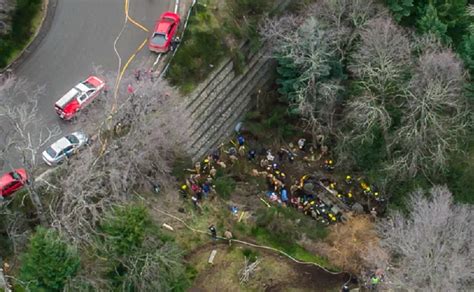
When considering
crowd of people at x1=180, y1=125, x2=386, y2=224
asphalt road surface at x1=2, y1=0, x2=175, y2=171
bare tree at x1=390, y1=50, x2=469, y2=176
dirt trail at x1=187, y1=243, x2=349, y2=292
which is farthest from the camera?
crowd of people at x1=180, y1=125, x2=386, y2=224

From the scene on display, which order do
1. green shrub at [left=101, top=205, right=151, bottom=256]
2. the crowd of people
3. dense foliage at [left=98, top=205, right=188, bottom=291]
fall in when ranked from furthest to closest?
1. the crowd of people
2. dense foliage at [left=98, top=205, right=188, bottom=291]
3. green shrub at [left=101, top=205, right=151, bottom=256]

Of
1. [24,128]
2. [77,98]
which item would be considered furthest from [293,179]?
[24,128]

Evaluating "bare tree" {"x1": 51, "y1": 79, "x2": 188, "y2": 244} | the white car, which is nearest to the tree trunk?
"bare tree" {"x1": 51, "y1": 79, "x2": 188, "y2": 244}

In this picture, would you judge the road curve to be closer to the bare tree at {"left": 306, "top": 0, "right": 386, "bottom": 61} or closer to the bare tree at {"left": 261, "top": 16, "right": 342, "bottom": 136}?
the bare tree at {"left": 261, "top": 16, "right": 342, "bottom": 136}

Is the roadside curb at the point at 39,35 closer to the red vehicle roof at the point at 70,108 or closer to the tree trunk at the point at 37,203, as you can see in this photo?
the red vehicle roof at the point at 70,108

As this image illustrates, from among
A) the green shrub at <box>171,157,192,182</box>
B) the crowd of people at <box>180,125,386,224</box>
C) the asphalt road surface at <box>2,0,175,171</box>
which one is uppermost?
the asphalt road surface at <box>2,0,175,171</box>

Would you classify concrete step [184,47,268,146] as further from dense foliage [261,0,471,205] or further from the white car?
the white car

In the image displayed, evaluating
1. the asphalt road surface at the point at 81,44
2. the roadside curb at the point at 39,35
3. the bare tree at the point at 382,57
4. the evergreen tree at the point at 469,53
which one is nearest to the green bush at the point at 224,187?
the asphalt road surface at the point at 81,44

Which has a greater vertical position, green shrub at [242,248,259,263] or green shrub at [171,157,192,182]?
green shrub at [171,157,192,182]

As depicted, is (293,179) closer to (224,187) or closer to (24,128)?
(224,187)

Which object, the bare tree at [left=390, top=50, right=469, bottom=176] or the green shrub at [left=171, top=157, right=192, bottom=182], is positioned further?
the green shrub at [left=171, top=157, right=192, bottom=182]
